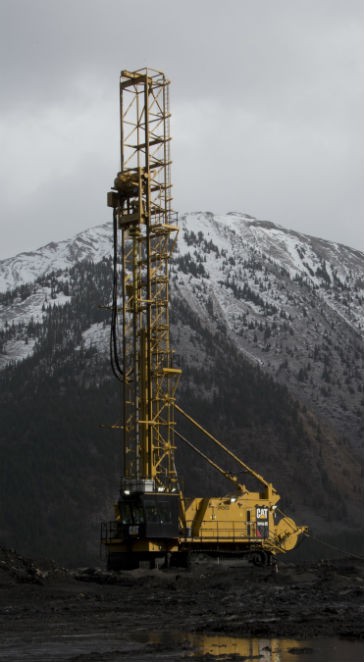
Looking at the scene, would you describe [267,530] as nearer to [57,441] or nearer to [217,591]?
[217,591]

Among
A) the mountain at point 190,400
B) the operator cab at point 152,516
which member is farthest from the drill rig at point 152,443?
the mountain at point 190,400

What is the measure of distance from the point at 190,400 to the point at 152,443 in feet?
325

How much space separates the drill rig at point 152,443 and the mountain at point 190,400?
48.6 meters

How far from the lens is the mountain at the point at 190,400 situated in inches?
5271

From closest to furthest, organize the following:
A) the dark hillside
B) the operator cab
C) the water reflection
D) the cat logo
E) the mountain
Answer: the water reflection, the operator cab, the cat logo, the dark hillside, the mountain

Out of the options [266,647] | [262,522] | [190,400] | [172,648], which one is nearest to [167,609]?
[172,648]

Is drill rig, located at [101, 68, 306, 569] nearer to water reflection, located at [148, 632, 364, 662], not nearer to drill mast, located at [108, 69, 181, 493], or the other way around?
drill mast, located at [108, 69, 181, 493]

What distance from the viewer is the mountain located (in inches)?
5271

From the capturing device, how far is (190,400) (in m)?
153

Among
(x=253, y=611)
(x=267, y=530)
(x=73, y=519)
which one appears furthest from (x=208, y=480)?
(x=253, y=611)

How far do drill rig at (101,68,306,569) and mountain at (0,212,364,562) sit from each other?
4855cm

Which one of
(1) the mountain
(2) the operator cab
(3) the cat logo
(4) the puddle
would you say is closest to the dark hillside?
(1) the mountain

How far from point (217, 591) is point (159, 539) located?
881 cm

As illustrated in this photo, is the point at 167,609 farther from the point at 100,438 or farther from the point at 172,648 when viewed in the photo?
the point at 100,438
